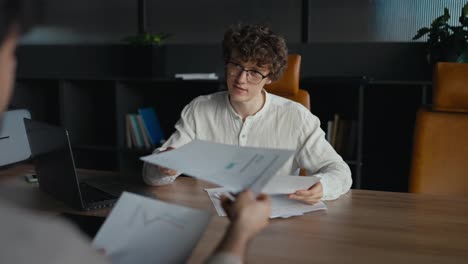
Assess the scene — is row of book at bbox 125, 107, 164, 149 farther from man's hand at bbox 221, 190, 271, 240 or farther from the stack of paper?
man's hand at bbox 221, 190, 271, 240

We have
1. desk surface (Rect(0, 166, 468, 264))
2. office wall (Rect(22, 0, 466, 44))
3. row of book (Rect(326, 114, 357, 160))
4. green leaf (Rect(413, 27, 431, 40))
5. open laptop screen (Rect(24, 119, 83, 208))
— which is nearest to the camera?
desk surface (Rect(0, 166, 468, 264))

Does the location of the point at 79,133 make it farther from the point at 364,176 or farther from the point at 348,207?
the point at 348,207

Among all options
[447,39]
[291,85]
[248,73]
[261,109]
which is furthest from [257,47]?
[447,39]

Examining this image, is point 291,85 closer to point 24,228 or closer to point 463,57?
point 463,57

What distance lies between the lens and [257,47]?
5.93 ft

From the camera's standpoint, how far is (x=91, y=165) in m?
3.48

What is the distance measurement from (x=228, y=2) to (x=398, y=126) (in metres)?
1.41

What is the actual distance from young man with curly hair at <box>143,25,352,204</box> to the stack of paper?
1.00 feet

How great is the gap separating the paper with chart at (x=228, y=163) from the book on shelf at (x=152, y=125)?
2.07 m

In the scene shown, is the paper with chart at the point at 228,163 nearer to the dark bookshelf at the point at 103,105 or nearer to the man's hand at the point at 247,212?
the man's hand at the point at 247,212

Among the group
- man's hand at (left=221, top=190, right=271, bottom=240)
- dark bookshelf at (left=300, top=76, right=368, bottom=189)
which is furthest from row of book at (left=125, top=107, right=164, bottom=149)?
man's hand at (left=221, top=190, right=271, bottom=240)

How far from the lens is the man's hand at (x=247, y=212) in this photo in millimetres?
775

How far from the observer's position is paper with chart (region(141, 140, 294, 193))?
2.86 feet

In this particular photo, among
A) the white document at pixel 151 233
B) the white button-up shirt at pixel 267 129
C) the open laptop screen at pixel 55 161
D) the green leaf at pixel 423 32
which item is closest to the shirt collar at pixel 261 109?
the white button-up shirt at pixel 267 129
